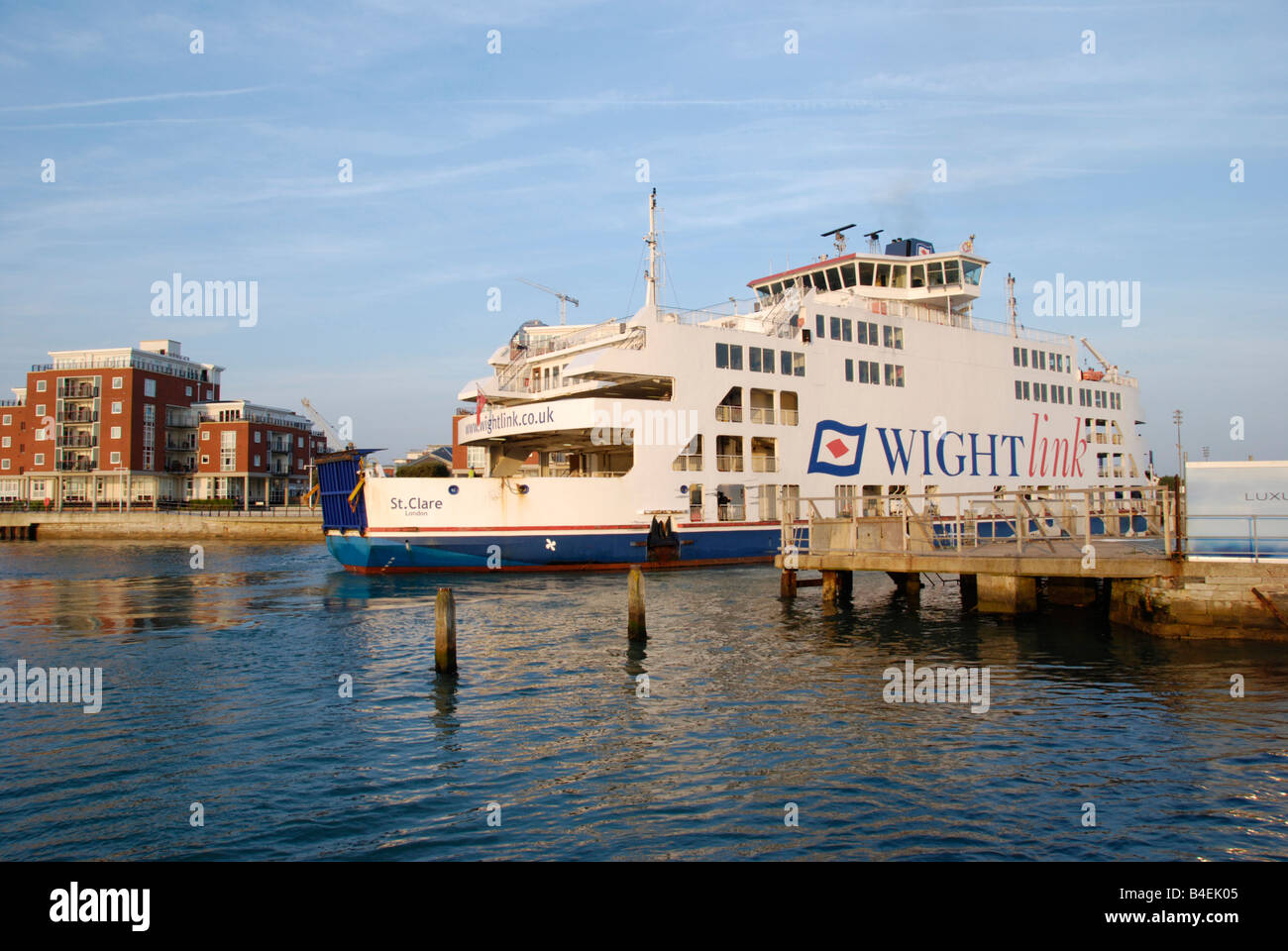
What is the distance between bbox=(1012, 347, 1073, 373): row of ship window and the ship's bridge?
4.10 meters

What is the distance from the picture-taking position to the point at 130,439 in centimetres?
7269

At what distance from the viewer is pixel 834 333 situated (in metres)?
34.5

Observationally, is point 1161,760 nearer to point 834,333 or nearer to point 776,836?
point 776,836

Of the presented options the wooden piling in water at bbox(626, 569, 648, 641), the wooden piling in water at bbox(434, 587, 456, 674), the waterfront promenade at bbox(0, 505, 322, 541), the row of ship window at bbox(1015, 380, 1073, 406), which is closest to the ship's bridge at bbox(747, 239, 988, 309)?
the row of ship window at bbox(1015, 380, 1073, 406)

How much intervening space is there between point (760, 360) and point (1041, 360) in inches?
761

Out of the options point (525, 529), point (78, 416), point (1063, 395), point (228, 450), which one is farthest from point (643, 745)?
point (78, 416)

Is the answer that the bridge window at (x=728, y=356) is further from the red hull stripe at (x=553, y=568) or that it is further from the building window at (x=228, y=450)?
the building window at (x=228, y=450)

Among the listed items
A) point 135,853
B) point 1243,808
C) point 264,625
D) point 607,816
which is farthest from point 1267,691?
point 264,625

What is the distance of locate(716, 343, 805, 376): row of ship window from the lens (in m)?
30.6

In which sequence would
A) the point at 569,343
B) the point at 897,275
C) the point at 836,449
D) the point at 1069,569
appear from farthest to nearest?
the point at 897,275 → the point at 836,449 → the point at 569,343 → the point at 1069,569

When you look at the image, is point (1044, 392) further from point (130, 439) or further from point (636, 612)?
point (130, 439)

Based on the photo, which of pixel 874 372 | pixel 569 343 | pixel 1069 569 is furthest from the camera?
pixel 874 372

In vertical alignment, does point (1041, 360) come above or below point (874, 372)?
above

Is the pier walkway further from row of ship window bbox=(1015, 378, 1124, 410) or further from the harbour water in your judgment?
row of ship window bbox=(1015, 378, 1124, 410)
